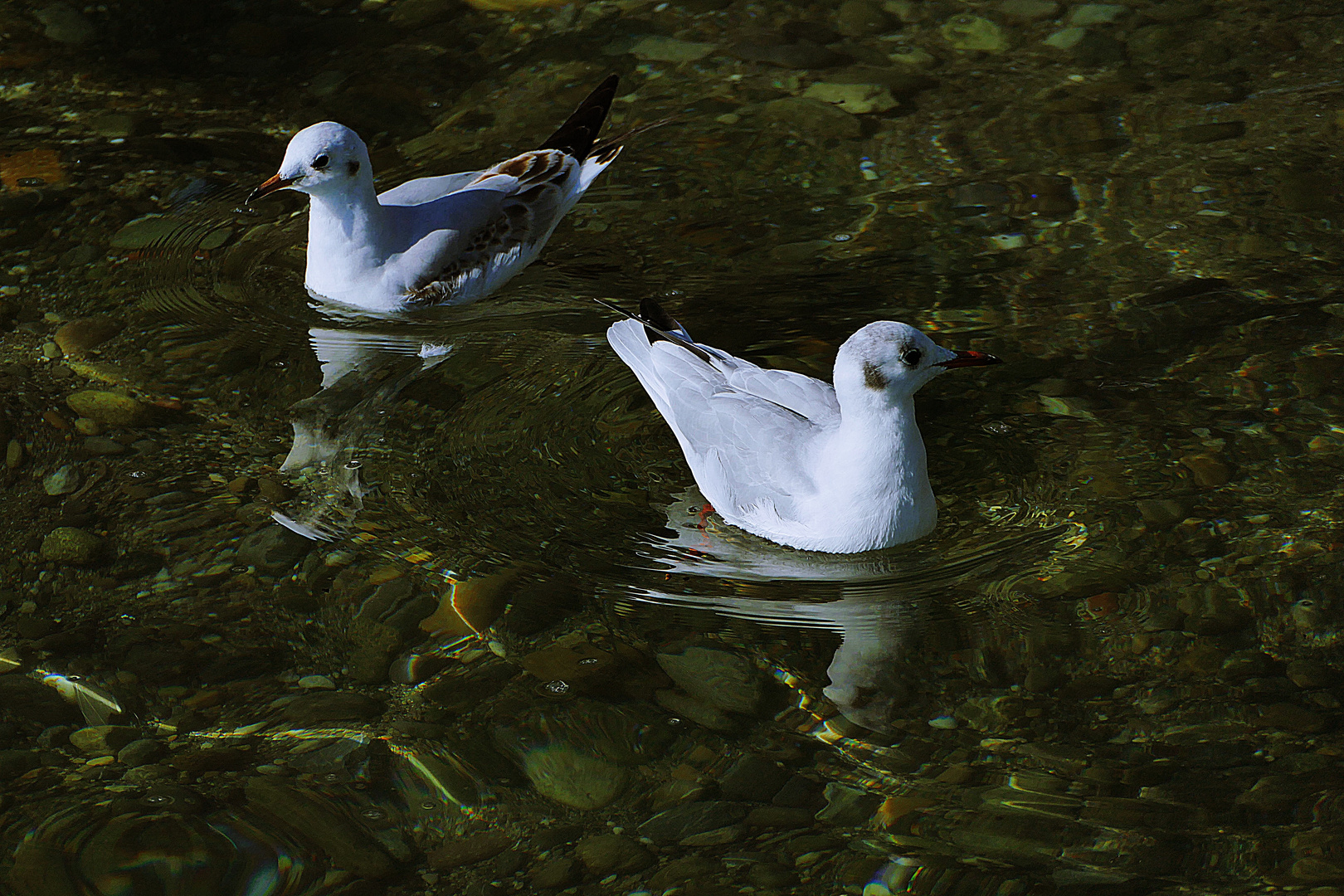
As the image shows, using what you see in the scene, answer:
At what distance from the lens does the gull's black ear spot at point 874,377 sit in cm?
487

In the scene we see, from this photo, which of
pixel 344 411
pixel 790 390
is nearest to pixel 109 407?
pixel 344 411

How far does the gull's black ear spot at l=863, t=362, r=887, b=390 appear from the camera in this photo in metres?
4.87

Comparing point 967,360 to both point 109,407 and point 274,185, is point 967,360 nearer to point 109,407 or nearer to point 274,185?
point 274,185

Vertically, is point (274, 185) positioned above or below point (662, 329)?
above

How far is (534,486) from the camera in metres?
5.41

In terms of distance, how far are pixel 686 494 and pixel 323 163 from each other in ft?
8.15

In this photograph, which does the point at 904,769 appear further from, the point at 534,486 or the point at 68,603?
the point at 68,603

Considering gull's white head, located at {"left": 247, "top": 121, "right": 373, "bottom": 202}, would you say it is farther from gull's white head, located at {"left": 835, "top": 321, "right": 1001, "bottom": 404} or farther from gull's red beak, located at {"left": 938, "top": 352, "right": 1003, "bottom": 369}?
gull's red beak, located at {"left": 938, "top": 352, "right": 1003, "bottom": 369}

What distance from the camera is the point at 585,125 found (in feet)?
24.6

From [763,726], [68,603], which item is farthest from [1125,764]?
[68,603]

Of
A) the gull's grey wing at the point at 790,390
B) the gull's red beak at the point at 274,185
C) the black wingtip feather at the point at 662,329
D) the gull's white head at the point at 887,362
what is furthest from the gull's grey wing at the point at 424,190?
the gull's white head at the point at 887,362

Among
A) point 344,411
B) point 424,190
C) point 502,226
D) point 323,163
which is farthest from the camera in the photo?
point 424,190

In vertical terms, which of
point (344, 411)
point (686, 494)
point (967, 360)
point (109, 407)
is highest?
point (967, 360)

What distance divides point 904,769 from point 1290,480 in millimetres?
2157
